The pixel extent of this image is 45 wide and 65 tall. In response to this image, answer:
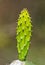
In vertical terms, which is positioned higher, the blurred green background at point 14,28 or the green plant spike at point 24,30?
the blurred green background at point 14,28

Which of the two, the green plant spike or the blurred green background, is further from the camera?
the blurred green background

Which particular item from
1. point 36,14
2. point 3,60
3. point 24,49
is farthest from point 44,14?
point 24,49

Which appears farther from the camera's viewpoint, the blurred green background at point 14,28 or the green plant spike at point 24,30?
the blurred green background at point 14,28

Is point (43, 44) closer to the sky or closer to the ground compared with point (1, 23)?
closer to the ground

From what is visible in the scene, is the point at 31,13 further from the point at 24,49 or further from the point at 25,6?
the point at 24,49

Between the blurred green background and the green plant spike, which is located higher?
the blurred green background

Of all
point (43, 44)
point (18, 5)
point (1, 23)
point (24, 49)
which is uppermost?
point (18, 5)

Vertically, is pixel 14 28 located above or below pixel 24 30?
above

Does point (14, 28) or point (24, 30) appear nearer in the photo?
point (24, 30)
